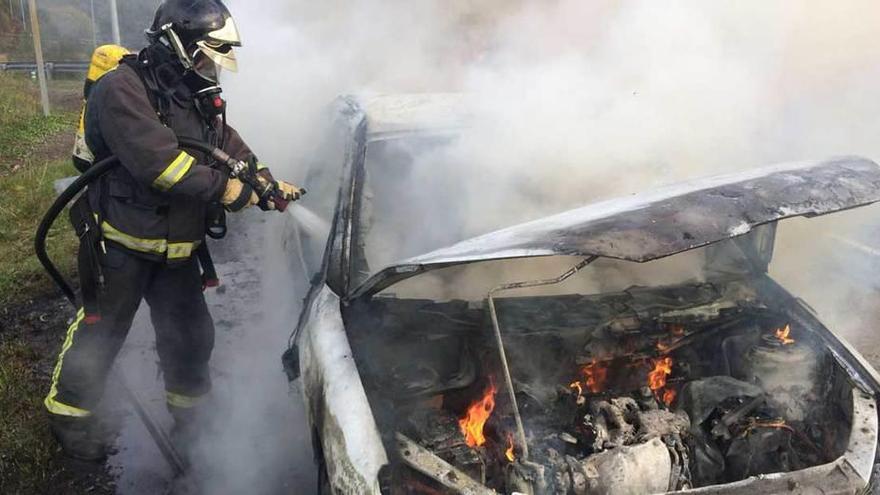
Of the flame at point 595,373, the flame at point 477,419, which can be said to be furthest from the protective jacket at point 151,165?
the flame at point 595,373

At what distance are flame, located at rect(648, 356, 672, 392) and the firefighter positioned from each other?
1740 millimetres

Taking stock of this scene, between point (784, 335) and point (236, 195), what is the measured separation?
7.66ft

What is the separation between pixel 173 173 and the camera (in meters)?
2.72

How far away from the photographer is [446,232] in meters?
3.06

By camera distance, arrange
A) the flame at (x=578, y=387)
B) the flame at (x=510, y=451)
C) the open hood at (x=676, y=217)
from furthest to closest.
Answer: the flame at (x=578, y=387) < the flame at (x=510, y=451) < the open hood at (x=676, y=217)

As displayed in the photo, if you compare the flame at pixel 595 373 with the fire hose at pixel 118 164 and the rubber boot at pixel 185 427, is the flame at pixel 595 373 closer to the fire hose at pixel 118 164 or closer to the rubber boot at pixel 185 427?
the fire hose at pixel 118 164

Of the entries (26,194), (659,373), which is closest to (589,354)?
(659,373)

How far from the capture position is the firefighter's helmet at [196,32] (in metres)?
2.82

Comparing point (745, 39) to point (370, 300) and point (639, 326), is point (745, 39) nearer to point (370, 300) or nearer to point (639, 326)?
point (639, 326)

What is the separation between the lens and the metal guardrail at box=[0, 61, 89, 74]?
15.3 metres

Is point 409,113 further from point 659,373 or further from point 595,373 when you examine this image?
point 659,373

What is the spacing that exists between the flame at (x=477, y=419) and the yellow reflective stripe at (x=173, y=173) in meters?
1.47

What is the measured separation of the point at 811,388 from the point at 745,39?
3532mm

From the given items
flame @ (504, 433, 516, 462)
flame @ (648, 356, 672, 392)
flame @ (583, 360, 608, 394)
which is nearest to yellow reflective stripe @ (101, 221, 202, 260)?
flame @ (504, 433, 516, 462)
